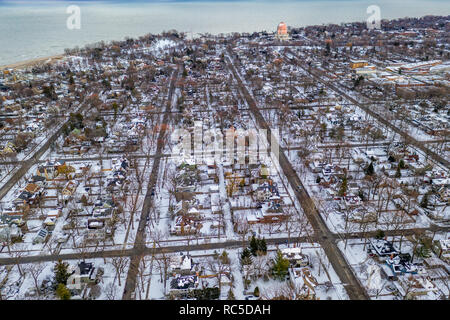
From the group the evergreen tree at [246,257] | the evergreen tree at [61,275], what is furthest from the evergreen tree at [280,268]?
the evergreen tree at [61,275]

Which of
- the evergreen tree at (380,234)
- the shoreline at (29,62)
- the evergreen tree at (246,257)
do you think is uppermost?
the shoreline at (29,62)

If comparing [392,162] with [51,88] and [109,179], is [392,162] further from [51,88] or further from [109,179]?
[51,88]

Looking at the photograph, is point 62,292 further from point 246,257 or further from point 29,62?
point 29,62

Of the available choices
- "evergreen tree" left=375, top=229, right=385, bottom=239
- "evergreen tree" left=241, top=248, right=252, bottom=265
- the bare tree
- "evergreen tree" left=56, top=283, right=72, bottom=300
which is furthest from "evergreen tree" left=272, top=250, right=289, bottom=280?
"evergreen tree" left=56, top=283, right=72, bottom=300

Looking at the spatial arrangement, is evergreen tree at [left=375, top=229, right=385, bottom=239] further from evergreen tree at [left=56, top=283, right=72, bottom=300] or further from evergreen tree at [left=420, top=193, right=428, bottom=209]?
evergreen tree at [left=56, top=283, right=72, bottom=300]

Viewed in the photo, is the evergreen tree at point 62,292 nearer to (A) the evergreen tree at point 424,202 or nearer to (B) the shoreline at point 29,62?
(A) the evergreen tree at point 424,202

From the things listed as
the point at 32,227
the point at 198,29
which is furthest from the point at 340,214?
the point at 198,29

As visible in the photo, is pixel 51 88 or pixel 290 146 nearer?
pixel 290 146
